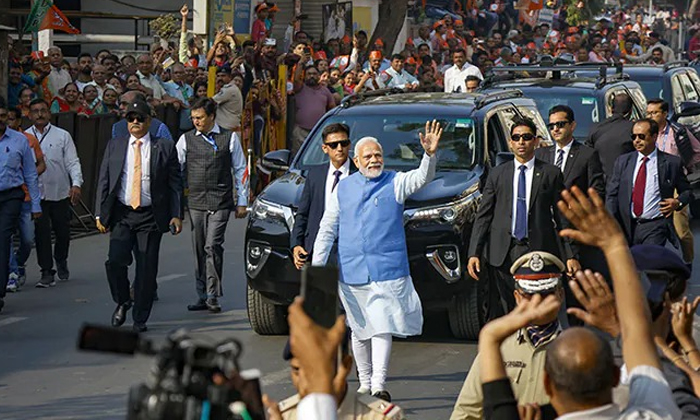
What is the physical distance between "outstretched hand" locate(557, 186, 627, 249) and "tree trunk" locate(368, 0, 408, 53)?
27.1 meters

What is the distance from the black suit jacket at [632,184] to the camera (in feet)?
39.0

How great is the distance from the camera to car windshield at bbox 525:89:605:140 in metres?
16.4

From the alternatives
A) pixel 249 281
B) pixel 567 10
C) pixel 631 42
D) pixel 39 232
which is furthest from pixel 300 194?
pixel 567 10

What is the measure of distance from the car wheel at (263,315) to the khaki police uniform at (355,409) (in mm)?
6326

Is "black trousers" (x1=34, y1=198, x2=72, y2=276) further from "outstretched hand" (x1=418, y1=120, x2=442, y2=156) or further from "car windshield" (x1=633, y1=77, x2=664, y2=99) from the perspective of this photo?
"car windshield" (x1=633, y1=77, x2=664, y2=99)

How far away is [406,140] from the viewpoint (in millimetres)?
12000

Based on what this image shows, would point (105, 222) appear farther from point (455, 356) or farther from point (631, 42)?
→ point (631, 42)

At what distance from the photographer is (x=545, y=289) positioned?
7.29 metres

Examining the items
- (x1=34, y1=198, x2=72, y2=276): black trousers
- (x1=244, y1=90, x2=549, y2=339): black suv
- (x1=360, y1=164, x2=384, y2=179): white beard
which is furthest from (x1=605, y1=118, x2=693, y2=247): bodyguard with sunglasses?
(x1=34, y1=198, x2=72, y2=276): black trousers

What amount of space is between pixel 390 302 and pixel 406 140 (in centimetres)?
324

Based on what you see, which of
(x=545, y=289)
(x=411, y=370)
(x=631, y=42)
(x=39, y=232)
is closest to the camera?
(x=545, y=289)

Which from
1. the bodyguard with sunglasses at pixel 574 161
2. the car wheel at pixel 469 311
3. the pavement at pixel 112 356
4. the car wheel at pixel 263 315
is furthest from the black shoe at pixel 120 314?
the bodyguard with sunglasses at pixel 574 161

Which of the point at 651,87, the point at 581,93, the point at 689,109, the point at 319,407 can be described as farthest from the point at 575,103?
the point at 319,407

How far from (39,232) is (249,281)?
11.1 feet
